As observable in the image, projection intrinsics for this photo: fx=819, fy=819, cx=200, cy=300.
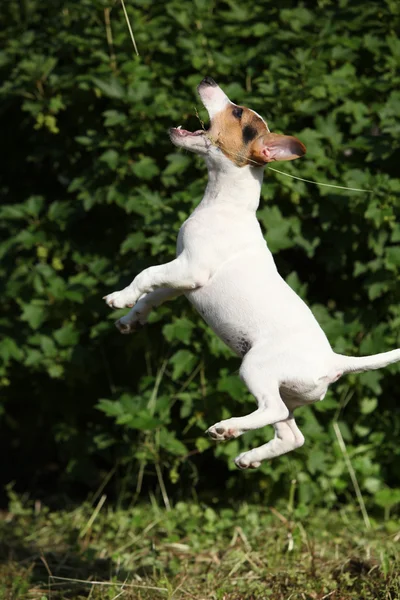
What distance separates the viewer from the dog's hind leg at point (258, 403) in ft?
7.86

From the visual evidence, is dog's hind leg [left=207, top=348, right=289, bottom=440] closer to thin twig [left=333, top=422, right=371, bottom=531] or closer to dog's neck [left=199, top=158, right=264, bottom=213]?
dog's neck [left=199, top=158, right=264, bottom=213]

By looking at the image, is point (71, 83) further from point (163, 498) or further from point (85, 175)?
point (163, 498)

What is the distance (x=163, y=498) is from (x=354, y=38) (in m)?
2.98

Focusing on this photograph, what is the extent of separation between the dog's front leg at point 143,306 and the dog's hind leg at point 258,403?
0.41 metres

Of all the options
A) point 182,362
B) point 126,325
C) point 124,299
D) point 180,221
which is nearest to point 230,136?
point 124,299

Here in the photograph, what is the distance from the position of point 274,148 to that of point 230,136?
0.51ft

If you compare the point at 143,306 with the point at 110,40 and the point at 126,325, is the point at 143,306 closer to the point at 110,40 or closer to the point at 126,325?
the point at 126,325

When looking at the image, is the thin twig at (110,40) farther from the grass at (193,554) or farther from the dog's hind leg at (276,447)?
the dog's hind leg at (276,447)

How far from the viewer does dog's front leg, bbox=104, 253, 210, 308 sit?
2590 mm

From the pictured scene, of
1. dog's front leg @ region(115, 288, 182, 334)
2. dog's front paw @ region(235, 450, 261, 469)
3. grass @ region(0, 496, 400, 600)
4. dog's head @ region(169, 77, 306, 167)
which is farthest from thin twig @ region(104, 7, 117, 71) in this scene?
dog's front paw @ region(235, 450, 261, 469)

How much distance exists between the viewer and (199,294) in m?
2.66

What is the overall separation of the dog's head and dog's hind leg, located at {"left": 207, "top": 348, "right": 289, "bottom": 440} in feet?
2.03

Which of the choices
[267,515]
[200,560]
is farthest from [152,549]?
[267,515]

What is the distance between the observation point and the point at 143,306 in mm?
2850
